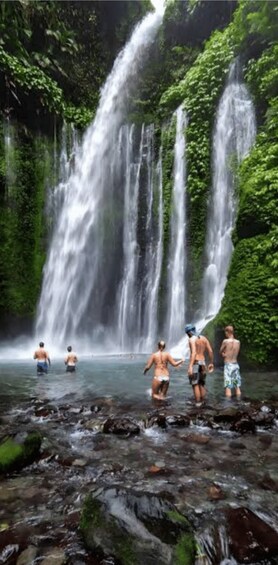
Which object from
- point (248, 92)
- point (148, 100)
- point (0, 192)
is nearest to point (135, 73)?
point (148, 100)

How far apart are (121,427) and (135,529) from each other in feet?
10.2

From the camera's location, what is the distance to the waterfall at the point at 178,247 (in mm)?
18406

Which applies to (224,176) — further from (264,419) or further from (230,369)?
(264,419)

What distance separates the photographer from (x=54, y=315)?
20.1 m

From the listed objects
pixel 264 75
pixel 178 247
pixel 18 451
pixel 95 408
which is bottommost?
pixel 18 451

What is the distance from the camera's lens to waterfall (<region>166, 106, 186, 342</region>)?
725 inches

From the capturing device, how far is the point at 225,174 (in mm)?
19250

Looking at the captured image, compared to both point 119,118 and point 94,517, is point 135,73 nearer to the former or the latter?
point 119,118

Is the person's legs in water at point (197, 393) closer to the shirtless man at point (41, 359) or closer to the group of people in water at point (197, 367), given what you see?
the group of people in water at point (197, 367)

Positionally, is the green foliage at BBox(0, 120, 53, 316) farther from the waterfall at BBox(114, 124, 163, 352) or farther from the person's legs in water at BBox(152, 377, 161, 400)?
the person's legs in water at BBox(152, 377, 161, 400)

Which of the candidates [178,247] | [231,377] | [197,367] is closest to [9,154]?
[178,247]

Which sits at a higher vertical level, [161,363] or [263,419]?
[161,363]

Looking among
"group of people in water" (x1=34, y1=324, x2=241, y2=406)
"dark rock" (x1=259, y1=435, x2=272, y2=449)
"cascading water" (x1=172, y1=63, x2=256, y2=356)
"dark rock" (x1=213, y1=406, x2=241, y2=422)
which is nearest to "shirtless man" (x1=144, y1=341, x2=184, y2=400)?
"group of people in water" (x1=34, y1=324, x2=241, y2=406)

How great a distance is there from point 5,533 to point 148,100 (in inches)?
1025
